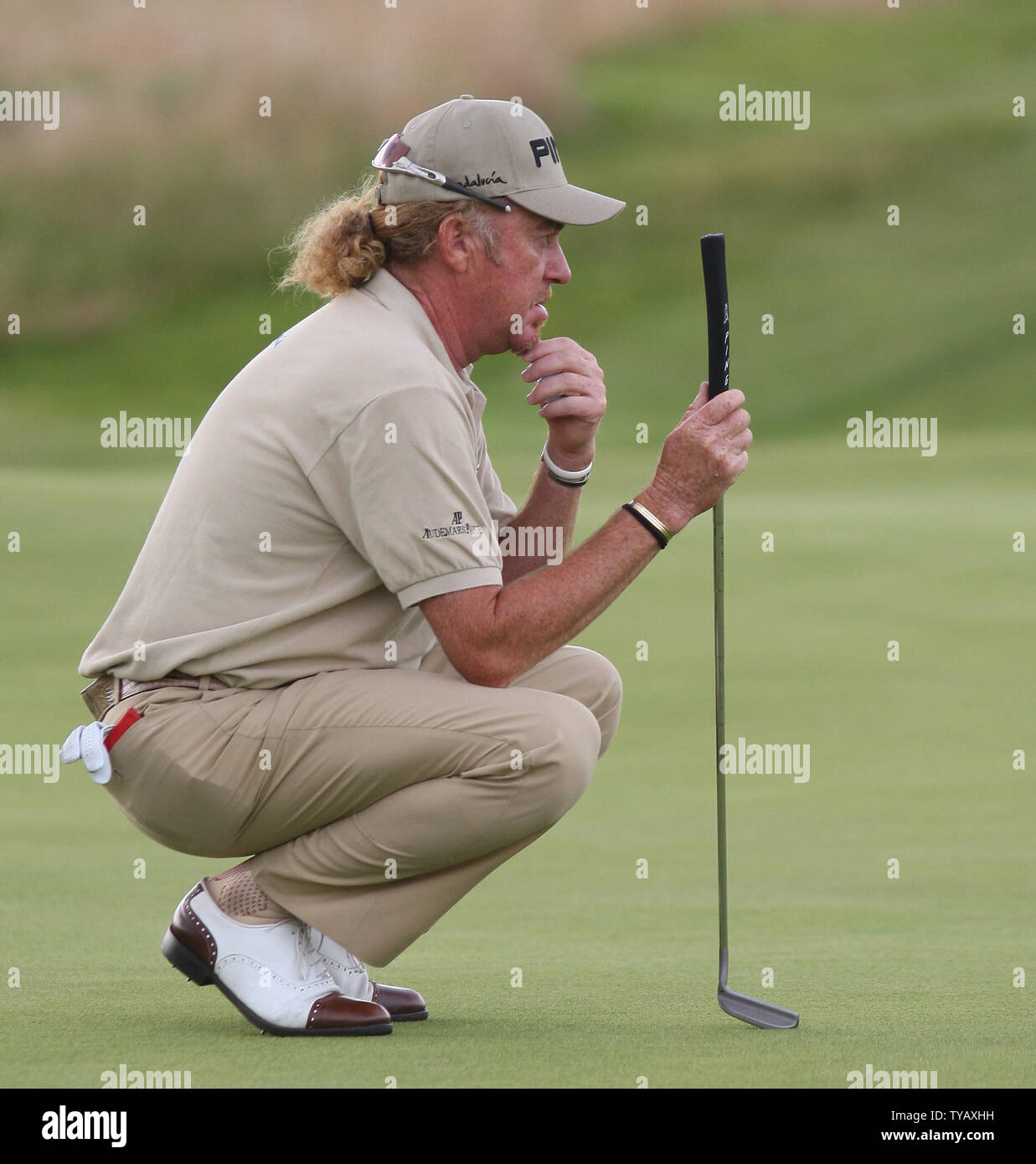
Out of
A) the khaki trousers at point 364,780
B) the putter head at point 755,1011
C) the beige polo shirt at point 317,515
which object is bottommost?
the putter head at point 755,1011

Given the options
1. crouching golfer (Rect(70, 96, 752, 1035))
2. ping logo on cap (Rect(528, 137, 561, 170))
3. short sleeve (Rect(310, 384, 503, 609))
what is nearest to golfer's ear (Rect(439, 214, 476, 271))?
crouching golfer (Rect(70, 96, 752, 1035))

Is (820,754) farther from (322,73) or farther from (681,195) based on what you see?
(322,73)

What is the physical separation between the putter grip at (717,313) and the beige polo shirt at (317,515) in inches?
17.5

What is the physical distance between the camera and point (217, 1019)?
326 centimetres

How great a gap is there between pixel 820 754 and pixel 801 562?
349 cm

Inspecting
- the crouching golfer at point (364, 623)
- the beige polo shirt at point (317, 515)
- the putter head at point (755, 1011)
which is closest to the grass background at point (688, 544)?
the putter head at point (755, 1011)

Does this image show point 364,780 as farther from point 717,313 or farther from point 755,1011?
point 717,313

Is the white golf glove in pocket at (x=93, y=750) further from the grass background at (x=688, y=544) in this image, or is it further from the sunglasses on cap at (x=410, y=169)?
the sunglasses on cap at (x=410, y=169)

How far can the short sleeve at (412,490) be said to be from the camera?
3.01m

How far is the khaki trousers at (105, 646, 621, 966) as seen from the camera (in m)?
3.12

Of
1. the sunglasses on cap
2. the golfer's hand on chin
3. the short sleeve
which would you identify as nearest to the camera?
the short sleeve

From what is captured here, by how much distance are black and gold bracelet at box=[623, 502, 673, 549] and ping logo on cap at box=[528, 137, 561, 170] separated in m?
0.60

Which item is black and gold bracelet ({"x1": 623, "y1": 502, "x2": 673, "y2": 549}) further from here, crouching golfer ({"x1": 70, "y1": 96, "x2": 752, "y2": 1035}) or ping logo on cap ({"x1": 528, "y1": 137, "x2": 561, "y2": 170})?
ping logo on cap ({"x1": 528, "y1": 137, "x2": 561, "y2": 170})

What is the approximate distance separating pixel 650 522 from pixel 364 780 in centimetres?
64
